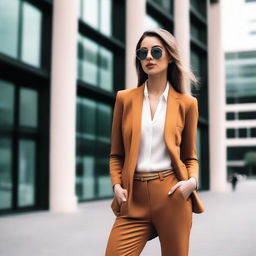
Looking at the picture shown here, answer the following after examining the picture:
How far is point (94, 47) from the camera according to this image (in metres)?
18.7

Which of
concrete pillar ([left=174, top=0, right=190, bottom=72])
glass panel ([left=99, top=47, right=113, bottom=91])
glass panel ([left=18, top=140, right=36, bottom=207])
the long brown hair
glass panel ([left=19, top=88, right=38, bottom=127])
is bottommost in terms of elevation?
glass panel ([left=18, top=140, right=36, bottom=207])

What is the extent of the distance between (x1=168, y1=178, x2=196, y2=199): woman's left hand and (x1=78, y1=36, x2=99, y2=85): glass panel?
15241mm

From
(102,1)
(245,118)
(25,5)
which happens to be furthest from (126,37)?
(245,118)

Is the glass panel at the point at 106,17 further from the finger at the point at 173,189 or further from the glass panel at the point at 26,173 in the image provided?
the finger at the point at 173,189

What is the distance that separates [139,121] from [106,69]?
17.4 m

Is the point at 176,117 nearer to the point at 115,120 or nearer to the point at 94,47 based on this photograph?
the point at 115,120

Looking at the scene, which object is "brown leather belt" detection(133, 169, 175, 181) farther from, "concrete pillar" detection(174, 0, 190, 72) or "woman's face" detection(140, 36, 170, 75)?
"concrete pillar" detection(174, 0, 190, 72)

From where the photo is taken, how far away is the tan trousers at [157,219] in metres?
2.33

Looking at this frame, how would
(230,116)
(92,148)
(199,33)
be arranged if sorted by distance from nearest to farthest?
(92,148), (199,33), (230,116)

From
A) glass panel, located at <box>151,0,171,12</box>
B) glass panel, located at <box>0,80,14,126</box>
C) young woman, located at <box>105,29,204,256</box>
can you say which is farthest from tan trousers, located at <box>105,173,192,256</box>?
glass panel, located at <box>151,0,171,12</box>

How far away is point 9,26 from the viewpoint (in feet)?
44.7

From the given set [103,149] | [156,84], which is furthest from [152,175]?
[103,149]

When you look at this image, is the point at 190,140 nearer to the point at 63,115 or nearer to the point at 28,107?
the point at 63,115

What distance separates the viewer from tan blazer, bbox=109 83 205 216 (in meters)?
2.37
